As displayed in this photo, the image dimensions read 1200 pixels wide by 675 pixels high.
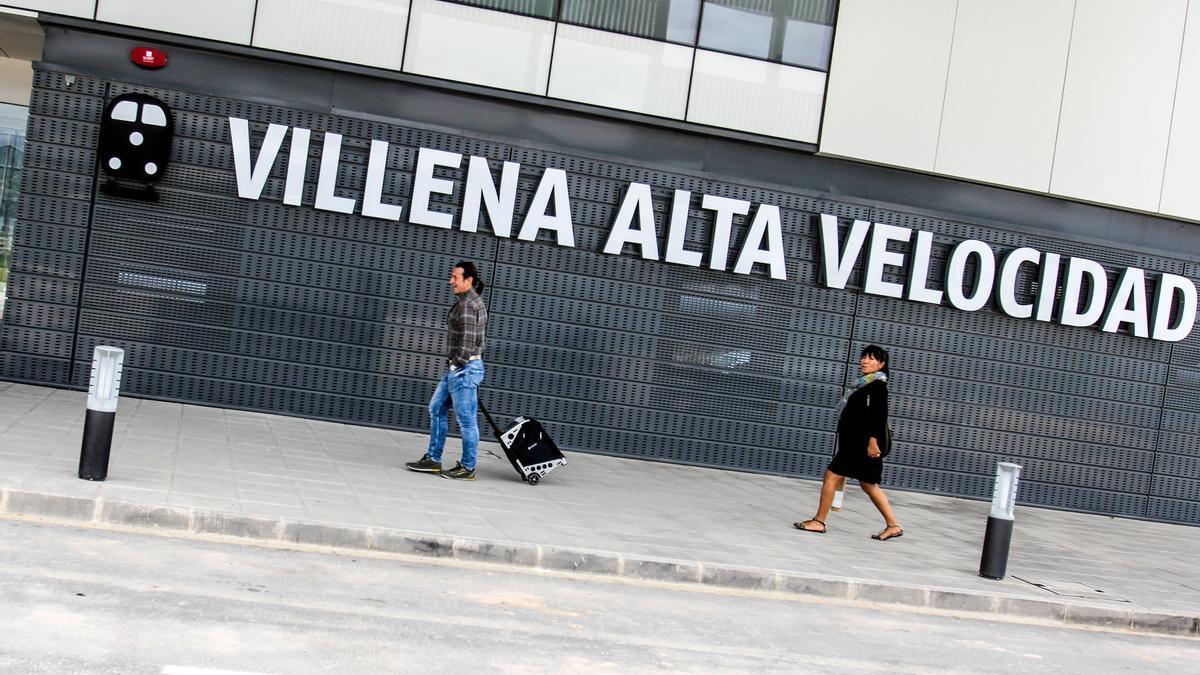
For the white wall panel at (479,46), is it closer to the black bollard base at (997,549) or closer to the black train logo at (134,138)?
the black train logo at (134,138)

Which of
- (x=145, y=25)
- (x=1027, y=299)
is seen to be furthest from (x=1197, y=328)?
(x=145, y=25)

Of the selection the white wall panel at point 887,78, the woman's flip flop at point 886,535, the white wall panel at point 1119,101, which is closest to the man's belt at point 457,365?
the woman's flip flop at point 886,535

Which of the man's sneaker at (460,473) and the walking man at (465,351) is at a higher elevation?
the walking man at (465,351)

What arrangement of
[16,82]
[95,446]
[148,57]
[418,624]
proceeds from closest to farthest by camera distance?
[418,624]
[95,446]
[148,57]
[16,82]

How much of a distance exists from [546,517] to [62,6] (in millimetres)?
8194

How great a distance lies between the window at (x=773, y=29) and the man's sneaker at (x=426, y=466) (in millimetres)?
6390

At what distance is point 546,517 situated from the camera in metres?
9.21

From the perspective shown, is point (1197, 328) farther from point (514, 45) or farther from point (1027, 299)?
point (514, 45)

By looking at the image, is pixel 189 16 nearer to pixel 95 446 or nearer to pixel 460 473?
pixel 460 473

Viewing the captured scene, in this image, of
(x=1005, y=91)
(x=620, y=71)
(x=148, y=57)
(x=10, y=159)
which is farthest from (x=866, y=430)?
(x=10, y=159)

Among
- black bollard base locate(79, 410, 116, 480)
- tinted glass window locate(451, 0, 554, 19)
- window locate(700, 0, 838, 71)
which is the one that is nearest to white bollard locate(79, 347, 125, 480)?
black bollard base locate(79, 410, 116, 480)

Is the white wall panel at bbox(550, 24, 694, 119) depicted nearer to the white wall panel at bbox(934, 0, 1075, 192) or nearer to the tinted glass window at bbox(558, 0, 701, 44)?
the tinted glass window at bbox(558, 0, 701, 44)

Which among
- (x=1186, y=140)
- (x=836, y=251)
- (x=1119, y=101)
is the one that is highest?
(x=1119, y=101)

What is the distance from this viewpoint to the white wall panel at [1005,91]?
14.3 meters
